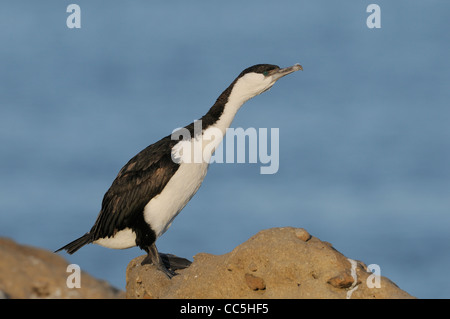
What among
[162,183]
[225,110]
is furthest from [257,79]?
[162,183]

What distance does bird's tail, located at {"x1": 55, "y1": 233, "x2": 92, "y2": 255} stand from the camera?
1390 centimetres

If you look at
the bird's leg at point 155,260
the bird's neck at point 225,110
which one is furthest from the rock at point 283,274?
the bird's neck at point 225,110

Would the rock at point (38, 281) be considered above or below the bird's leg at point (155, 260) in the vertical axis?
below

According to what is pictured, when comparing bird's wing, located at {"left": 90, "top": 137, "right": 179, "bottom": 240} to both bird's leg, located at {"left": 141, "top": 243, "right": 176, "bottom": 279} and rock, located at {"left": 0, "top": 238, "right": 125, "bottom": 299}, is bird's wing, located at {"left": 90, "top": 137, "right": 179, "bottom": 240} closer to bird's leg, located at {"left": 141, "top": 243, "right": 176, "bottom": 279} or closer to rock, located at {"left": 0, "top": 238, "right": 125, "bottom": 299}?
bird's leg, located at {"left": 141, "top": 243, "right": 176, "bottom": 279}

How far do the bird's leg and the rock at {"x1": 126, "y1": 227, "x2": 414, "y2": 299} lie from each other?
4.06 feet

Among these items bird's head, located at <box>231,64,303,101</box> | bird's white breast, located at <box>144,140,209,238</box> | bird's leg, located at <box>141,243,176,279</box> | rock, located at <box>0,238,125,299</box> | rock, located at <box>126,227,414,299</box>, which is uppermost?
bird's head, located at <box>231,64,303,101</box>

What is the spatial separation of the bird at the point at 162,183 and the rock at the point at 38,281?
0.71 m

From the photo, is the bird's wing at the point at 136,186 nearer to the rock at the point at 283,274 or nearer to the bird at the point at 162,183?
the bird at the point at 162,183

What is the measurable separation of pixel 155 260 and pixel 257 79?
3.40 meters

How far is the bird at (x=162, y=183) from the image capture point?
43.1ft

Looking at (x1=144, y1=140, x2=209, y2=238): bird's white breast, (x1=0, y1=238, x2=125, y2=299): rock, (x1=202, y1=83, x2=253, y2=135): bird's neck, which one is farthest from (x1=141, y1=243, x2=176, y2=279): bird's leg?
(x1=202, y1=83, x2=253, y2=135): bird's neck
